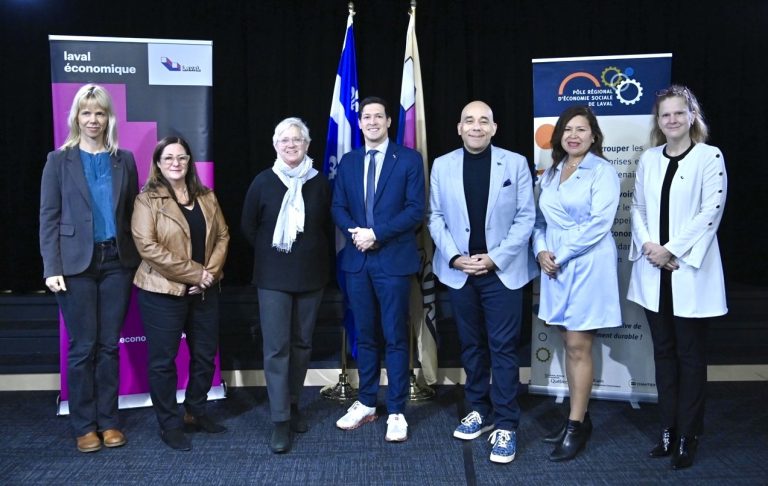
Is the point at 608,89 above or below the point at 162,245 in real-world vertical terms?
above

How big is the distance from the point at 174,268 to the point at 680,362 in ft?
7.86

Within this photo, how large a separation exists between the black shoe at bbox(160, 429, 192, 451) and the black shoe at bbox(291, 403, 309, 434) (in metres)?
0.54

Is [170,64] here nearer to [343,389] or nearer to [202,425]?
[202,425]

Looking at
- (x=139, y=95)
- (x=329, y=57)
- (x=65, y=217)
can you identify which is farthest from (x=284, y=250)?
(x=329, y=57)

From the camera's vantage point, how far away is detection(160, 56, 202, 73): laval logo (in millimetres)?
A: 3645

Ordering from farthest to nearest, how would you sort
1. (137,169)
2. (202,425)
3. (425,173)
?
(425,173) < (137,169) < (202,425)

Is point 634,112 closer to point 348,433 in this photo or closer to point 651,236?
point 651,236

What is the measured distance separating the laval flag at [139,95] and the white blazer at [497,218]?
1.44 m

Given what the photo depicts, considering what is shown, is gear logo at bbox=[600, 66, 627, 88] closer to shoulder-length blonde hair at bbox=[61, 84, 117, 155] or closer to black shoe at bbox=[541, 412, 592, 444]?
black shoe at bbox=[541, 412, 592, 444]

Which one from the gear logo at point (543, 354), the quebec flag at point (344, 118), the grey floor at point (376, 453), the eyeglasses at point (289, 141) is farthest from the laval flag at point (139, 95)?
the gear logo at point (543, 354)

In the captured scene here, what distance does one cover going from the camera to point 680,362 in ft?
9.74

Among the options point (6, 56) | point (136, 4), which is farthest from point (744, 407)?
point (6, 56)

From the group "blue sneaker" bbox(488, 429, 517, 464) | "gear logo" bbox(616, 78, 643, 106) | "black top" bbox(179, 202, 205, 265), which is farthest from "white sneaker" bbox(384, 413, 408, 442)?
"gear logo" bbox(616, 78, 643, 106)

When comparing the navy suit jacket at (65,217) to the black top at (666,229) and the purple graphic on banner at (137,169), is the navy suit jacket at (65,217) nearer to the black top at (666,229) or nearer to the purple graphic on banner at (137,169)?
the purple graphic on banner at (137,169)
